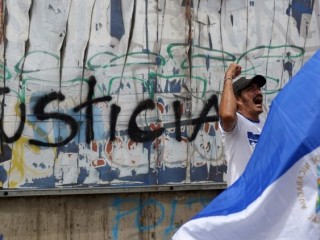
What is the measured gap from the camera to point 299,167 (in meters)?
3.21

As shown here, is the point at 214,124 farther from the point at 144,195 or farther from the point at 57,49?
the point at 57,49

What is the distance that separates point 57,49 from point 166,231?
181 centimetres

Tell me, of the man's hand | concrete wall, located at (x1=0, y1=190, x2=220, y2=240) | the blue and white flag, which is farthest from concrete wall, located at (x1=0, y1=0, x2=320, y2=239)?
the blue and white flag

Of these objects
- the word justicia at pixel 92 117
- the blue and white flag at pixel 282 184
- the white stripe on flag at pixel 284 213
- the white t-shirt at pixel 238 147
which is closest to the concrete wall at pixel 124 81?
the word justicia at pixel 92 117

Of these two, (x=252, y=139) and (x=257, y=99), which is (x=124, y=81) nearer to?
(x=257, y=99)

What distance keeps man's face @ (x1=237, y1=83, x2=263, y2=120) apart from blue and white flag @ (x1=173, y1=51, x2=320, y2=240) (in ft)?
4.21

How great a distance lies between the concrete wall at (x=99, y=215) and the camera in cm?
625

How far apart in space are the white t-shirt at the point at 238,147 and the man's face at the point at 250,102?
20cm

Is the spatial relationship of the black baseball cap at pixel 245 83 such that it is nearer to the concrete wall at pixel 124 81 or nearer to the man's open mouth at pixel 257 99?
the man's open mouth at pixel 257 99

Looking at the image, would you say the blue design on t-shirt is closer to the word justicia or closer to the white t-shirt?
the white t-shirt

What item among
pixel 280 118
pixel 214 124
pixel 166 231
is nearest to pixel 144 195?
pixel 166 231

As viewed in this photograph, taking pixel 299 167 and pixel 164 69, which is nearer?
pixel 299 167

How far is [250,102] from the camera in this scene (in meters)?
4.84

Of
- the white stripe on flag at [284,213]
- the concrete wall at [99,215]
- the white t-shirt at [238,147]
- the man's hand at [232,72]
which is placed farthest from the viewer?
the concrete wall at [99,215]
